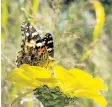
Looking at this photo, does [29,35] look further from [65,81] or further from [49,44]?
[65,81]

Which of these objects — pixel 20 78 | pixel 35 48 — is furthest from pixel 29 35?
pixel 20 78

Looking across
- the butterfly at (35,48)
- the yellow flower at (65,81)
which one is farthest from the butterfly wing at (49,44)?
the yellow flower at (65,81)

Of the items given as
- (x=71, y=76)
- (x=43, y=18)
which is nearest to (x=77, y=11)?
(x=43, y=18)

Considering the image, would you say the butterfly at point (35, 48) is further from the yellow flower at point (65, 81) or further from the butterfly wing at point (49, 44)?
the yellow flower at point (65, 81)

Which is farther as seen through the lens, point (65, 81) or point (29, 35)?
point (29, 35)

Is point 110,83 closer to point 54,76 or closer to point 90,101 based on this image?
point 90,101

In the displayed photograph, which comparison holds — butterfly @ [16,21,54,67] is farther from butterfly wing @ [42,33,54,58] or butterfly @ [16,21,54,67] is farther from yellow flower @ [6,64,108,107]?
yellow flower @ [6,64,108,107]

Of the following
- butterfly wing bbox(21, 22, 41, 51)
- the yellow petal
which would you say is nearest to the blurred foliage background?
butterfly wing bbox(21, 22, 41, 51)
